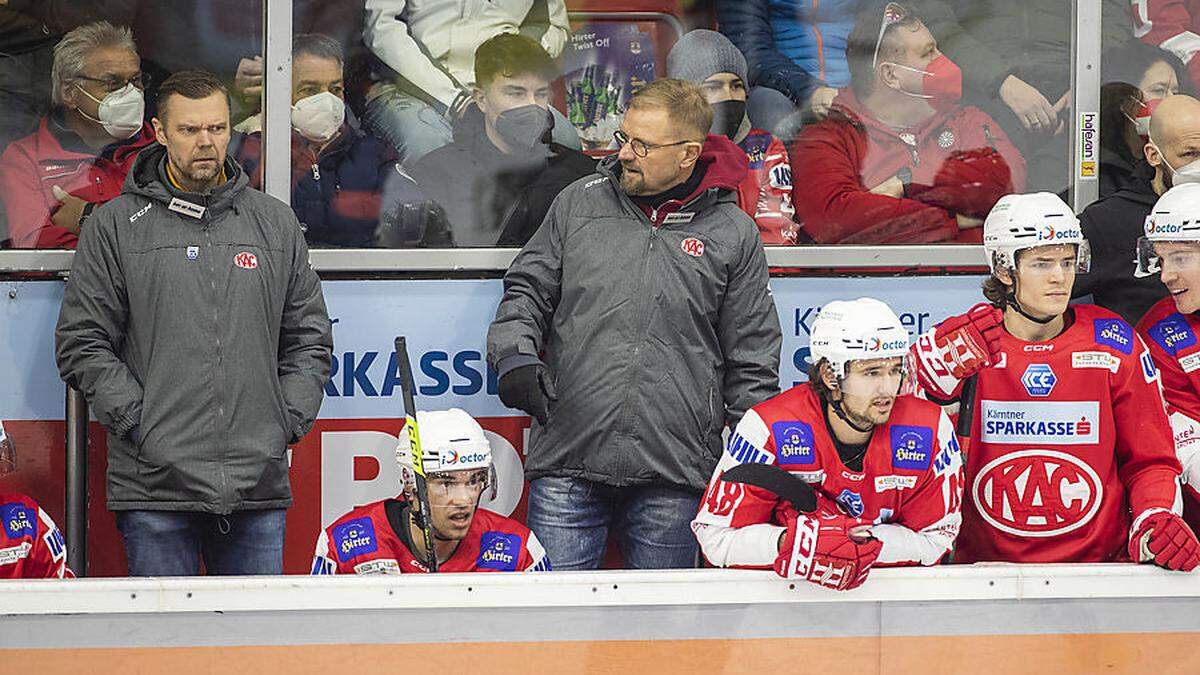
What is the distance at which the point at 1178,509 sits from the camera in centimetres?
395

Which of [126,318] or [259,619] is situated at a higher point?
[126,318]

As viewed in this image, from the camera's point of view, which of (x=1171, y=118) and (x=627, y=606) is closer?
(x=627, y=606)

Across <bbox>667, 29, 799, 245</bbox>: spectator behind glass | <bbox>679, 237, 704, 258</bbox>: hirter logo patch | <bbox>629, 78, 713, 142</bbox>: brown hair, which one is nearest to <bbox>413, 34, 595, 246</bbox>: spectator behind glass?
<bbox>667, 29, 799, 245</bbox>: spectator behind glass

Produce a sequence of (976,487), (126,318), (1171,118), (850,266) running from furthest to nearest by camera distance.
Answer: (850,266) < (1171,118) < (126,318) < (976,487)

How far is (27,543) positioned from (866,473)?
2179mm

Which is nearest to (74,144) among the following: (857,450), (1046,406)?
(857,450)

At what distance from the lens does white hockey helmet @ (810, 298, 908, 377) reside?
3.91 metres

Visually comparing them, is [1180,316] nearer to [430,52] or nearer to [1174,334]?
[1174,334]

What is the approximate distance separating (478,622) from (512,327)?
55.5 inches

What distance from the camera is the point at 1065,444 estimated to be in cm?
415

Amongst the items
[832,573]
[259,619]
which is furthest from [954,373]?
[259,619]

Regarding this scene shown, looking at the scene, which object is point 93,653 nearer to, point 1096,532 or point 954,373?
point 954,373

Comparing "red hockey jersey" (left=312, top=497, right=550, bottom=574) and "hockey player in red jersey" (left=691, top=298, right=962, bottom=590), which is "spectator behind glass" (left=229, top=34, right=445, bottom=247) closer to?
"red hockey jersey" (left=312, top=497, right=550, bottom=574)

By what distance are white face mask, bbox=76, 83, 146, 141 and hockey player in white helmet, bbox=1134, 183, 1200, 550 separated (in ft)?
10.1
